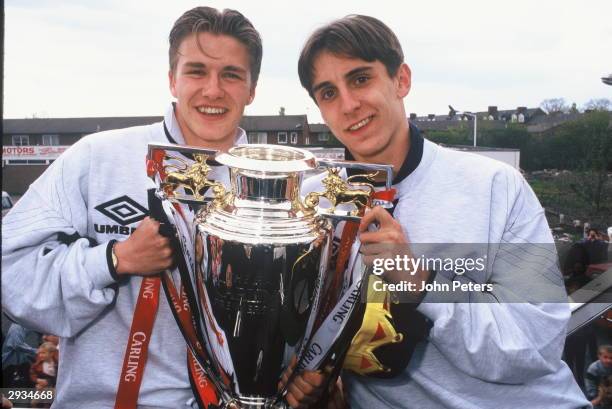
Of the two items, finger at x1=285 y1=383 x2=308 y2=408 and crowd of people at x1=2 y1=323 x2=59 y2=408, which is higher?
finger at x1=285 y1=383 x2=308 y2=408

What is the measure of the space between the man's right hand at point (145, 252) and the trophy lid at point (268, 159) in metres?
0.17

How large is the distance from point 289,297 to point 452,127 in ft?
1.97

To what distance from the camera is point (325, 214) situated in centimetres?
84

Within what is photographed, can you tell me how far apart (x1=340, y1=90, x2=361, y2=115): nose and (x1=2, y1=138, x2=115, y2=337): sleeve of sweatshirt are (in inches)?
18.1

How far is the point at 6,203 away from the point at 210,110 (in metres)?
0.42

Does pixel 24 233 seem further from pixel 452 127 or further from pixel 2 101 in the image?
pixel 452 127

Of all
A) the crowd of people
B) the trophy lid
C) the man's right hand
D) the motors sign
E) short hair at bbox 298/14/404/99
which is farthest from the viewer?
the crowd of people

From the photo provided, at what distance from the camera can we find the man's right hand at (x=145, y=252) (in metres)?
0.86

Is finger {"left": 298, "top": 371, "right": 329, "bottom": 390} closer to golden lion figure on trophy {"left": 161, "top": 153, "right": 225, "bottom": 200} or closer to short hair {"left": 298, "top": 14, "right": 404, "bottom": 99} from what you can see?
golden lion figure on trophy {"left": 161, "top": 153, "right": 225, "bottom": 200}

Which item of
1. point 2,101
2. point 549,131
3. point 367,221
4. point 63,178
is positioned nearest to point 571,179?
point 549,131

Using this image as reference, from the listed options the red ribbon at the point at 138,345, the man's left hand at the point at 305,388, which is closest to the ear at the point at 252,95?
the red ribbon at the point at 138,345

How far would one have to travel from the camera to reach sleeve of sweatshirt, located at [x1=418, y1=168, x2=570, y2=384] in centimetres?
89

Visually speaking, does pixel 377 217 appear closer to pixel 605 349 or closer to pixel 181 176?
pixel 181 176

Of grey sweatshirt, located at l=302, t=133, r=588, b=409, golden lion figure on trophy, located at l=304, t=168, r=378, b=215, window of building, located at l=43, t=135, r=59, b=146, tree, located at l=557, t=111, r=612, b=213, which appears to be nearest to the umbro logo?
window of building, located at l=43, t=135, r=59, b=146
